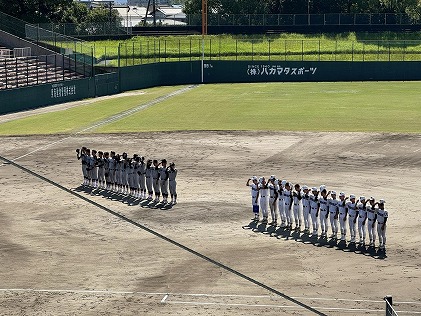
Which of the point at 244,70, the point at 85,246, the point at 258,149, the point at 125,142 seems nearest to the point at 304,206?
the point at 85,246

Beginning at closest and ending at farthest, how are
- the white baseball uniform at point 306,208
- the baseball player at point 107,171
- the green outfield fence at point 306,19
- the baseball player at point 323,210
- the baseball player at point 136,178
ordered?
the baseball player at point 323,210
the white baseball uniform at point 306,208
the baseball player at point 136,178
the baseball player at point 107,171
the green outfield fence at point 306,19

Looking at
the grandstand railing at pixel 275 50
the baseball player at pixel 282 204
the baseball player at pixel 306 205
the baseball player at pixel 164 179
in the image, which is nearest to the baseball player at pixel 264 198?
the baseball player at pixel 282 204

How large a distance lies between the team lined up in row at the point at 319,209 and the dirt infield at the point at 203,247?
881 millimetres

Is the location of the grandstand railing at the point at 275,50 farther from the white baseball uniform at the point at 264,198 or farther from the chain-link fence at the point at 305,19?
the white baseball uniform at the point at 264,198

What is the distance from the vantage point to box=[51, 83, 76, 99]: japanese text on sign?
235 ft

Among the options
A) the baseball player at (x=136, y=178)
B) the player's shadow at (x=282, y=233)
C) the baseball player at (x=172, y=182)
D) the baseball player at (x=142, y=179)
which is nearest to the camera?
the player's shadow at (x=282, y=233)

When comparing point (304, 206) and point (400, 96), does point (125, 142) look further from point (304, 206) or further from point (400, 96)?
point (400, 96)

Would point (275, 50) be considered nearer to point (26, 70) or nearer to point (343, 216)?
point (26, 70)

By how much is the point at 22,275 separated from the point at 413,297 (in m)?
11.0

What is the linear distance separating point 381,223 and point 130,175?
40.0 feet

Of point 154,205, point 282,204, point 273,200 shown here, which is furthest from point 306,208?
point 154,205

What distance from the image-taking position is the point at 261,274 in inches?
1048

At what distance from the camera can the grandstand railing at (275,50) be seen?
9481 centimetres

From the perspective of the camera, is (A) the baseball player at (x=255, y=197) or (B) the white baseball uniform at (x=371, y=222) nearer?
(B) the white baseball uniform at (x=371, y=222)
